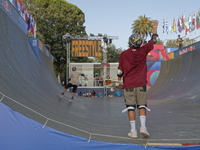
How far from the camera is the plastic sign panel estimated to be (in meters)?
22.2

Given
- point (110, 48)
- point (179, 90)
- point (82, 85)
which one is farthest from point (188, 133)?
point (110, 48)

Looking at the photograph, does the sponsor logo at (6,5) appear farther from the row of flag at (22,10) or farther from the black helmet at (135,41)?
the row of flag at (22,10)

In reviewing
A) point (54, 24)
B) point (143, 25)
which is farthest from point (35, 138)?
point (143, 25)

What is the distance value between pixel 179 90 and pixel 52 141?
357 inches

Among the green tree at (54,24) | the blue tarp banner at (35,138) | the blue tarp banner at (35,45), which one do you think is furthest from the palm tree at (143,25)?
the blue tarp banner at (35,138)

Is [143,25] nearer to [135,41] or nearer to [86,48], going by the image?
[86,48]

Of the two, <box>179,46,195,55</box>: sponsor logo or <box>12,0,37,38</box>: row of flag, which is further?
<box>12,0,37,38</box>: row of flag

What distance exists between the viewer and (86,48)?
22469 millimetres

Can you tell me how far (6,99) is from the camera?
2.70 meters

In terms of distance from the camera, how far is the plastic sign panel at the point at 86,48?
875 inches

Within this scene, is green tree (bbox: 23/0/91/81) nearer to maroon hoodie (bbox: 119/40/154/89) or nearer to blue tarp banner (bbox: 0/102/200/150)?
maroon hoodie (bbox: 119/40/154/89)

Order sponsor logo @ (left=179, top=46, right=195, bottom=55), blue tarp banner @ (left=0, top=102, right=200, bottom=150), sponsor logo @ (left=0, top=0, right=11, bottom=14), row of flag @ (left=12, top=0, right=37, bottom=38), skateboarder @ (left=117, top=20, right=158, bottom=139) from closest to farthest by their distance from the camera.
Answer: blue tarp banner @ (left=0, top=102, right=200, bottom=150)
skateboarder @ (left=117, top=20, right=158, bottom=139)
sponsor logo @ (left=0, top=0, right=11, bottom=14)
sponsor logo @ (left=179, top=46, right=195, bottom=55)
row of flag @ (left=12, top=0, right=37, bottom=38)

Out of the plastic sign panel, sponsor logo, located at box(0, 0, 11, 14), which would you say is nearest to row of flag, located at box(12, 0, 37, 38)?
the plastic sign panel

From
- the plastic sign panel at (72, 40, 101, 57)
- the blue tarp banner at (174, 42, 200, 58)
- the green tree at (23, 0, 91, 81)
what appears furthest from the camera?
the green tree at (23, 0, 91, 81)
